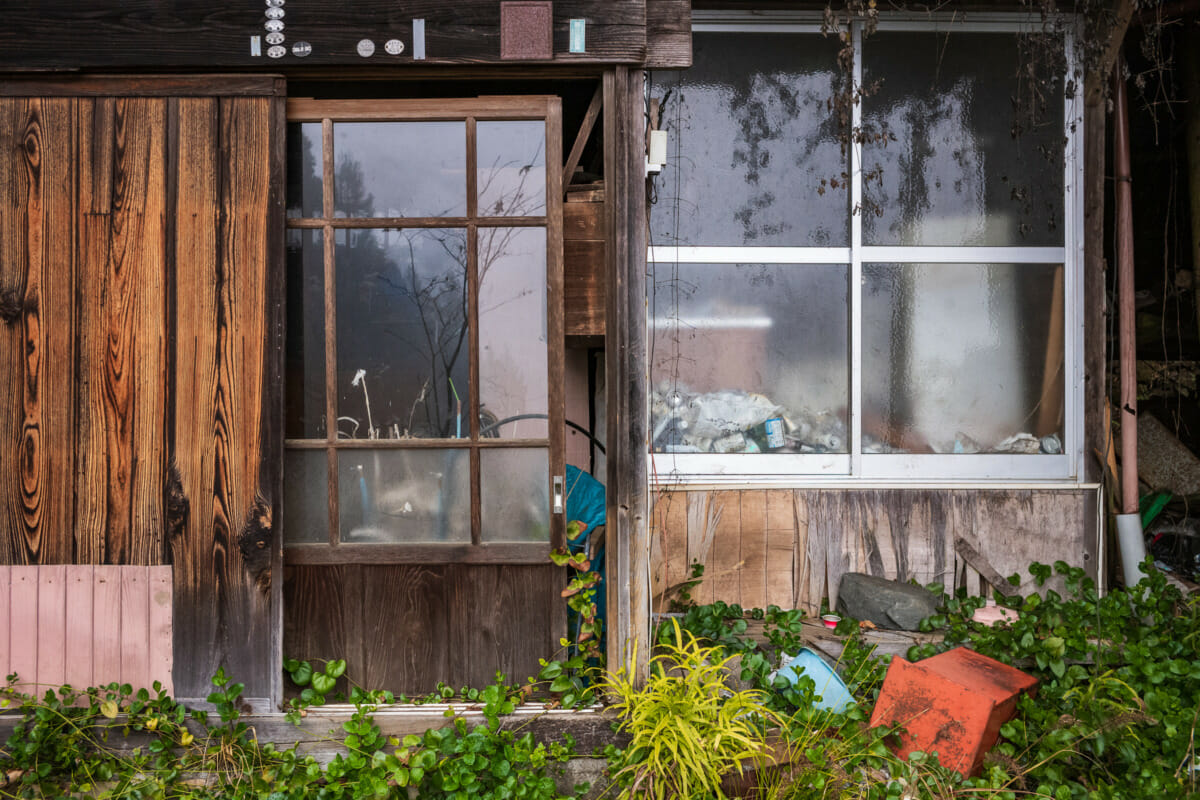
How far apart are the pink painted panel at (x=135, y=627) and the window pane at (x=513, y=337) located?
4.83ft

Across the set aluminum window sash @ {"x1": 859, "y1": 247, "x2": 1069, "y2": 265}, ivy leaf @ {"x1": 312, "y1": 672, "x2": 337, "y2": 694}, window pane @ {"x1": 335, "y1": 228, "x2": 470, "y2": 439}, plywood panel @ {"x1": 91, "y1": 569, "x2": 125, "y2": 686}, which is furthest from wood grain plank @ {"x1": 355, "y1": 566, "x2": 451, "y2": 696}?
aluminum window sash @ {"x1": 859, "y1": 247, "x2": 1069, "y2": 265}

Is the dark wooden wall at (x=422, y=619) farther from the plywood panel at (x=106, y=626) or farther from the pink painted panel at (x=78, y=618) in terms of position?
the pink painted panel at (x=78, y=618)

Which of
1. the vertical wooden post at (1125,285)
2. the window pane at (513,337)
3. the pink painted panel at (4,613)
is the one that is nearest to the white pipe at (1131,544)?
the vertical wooden post at (1125,285)

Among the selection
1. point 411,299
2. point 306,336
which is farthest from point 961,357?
point 306,336

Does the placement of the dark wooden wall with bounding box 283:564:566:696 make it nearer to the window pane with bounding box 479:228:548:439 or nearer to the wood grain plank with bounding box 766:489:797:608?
the window pane with bounding box 479:228:548:439

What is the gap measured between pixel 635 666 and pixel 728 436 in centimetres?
158

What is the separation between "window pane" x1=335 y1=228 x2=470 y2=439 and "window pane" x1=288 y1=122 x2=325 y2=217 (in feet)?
0.80

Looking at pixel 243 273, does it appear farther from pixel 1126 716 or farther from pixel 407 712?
pixel 1126 716

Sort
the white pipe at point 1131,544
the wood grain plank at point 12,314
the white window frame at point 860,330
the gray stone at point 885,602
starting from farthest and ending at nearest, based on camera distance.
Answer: the white window frame at point 860,330
the white pipe at point 1131,544
the gray stone at point 885,602
the wood grain plank at point 12,314

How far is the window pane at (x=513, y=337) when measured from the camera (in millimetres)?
2875

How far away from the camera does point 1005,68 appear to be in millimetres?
3973

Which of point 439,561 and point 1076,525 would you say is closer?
point 439,561

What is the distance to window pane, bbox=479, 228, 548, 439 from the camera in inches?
113

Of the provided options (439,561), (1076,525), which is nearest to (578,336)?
(439,561)
